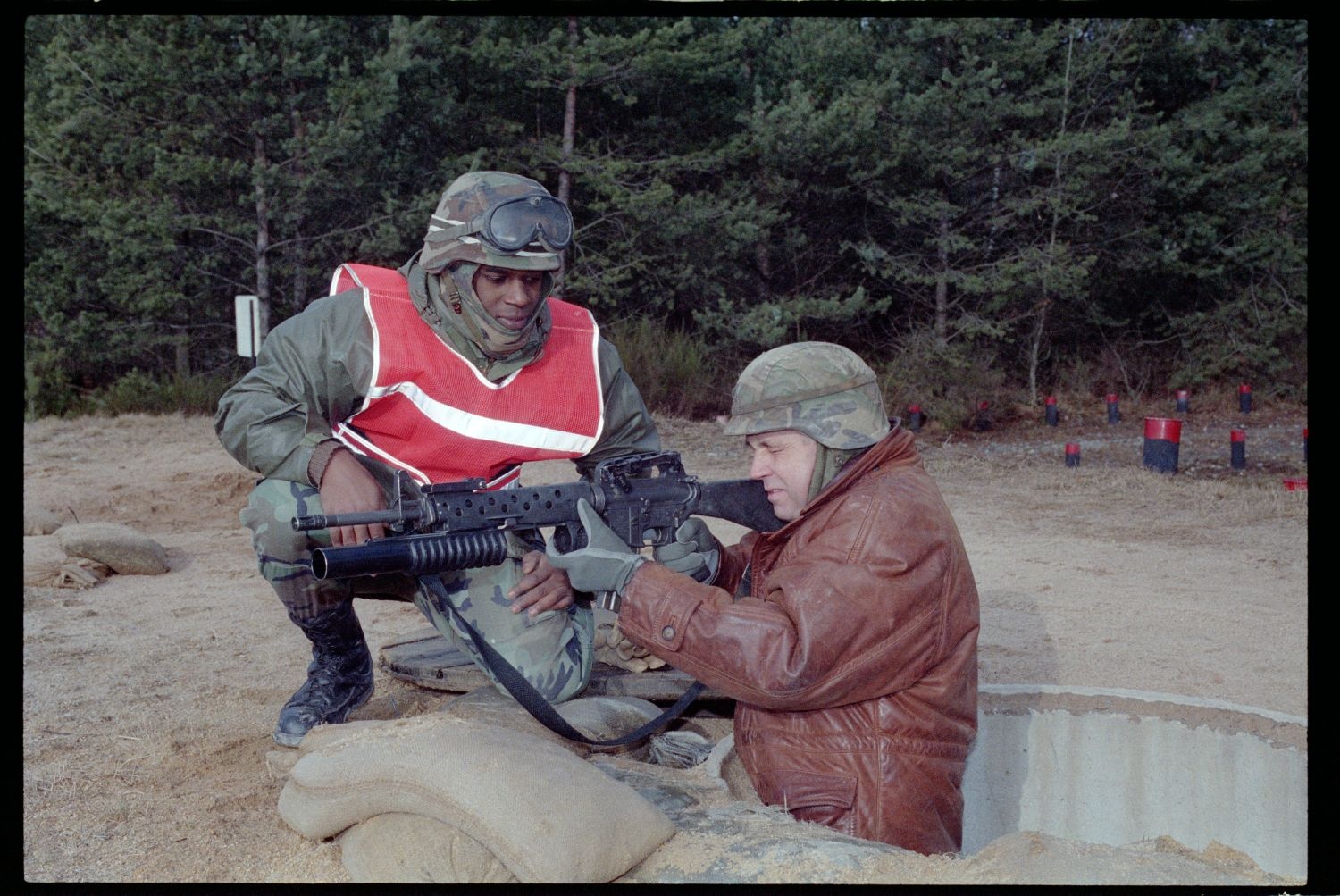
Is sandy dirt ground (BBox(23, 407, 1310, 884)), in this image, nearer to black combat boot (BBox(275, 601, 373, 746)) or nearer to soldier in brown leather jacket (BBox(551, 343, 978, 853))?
black combat boot (BBox(275, 601, 373, 746))

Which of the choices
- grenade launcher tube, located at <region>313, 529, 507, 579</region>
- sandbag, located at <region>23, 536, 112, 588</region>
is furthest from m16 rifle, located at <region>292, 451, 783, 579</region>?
sandbag, located at <region>23, 536, 112, 588</region>

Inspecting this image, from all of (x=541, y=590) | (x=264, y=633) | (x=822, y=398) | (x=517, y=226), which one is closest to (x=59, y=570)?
(x=264, y=633)

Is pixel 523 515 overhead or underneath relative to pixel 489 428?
underneath

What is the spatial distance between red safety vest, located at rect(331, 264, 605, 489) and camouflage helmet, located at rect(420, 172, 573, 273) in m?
0.20

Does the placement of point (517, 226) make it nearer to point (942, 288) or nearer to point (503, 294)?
point (503, 294)

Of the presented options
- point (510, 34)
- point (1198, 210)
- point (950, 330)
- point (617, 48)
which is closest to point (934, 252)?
point (950, 330)

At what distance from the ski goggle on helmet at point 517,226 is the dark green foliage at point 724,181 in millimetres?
10175

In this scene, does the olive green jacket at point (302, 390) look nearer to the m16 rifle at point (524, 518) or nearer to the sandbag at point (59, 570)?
the m16 rifle at point (524, 518)

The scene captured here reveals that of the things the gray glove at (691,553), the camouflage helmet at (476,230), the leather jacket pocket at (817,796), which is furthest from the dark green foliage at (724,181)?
the leather jacket pocket at (817,796)

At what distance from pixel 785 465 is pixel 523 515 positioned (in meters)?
0.75

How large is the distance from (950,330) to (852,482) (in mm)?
14134

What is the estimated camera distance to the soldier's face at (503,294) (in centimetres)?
371

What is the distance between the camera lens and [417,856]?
8.50 feet

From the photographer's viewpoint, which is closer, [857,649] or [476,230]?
[857,649]
